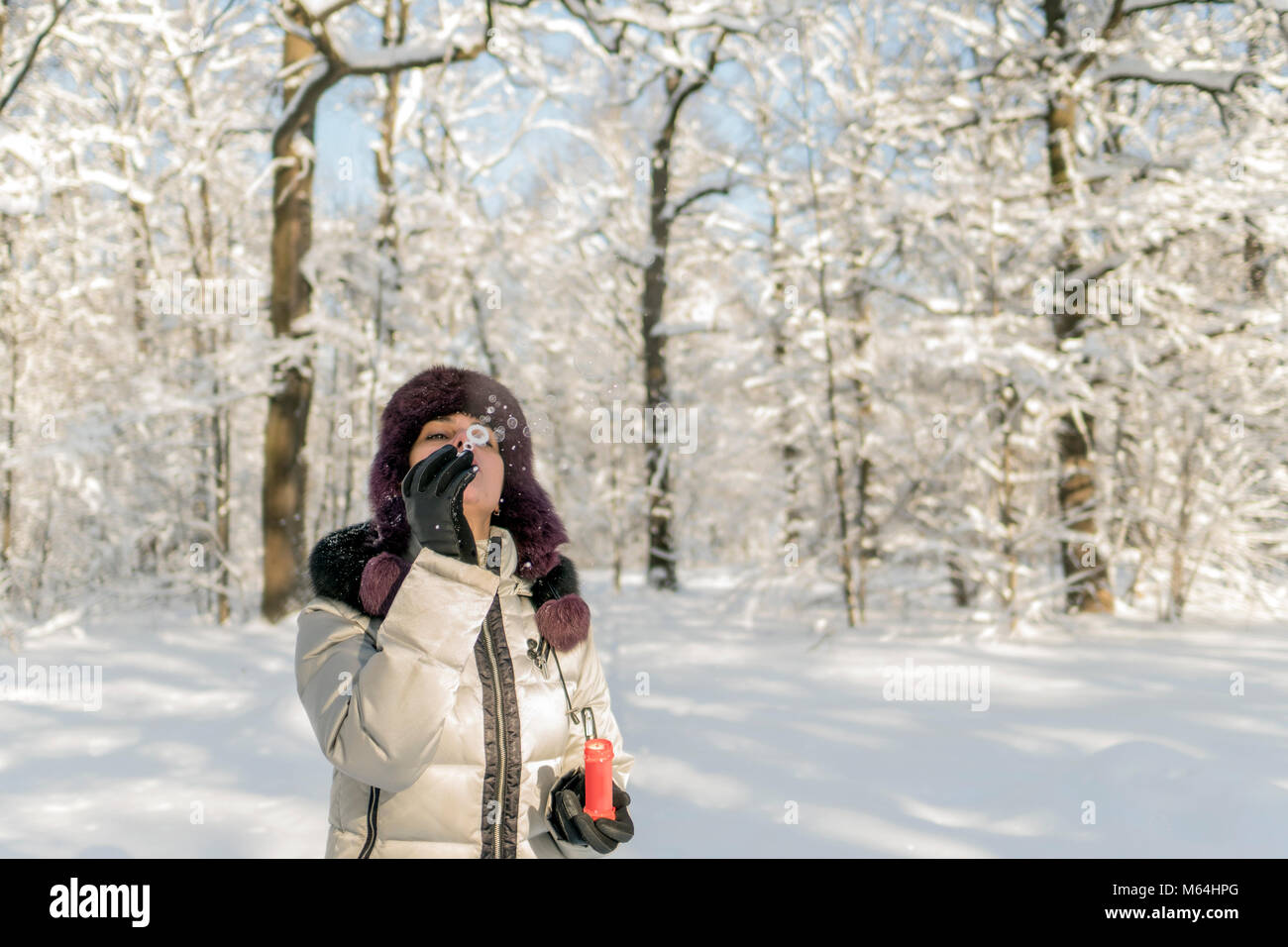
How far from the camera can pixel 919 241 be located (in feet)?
33.0

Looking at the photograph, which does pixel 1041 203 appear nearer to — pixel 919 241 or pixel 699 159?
pixel 919 241

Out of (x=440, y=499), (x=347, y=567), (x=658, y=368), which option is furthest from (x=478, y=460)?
(x=658, y=368)

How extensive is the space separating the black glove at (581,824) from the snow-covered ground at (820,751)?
96.0 inches

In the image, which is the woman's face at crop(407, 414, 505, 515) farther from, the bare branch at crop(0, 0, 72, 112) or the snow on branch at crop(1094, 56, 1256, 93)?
the snow on branch at crop(1094, 56, 1256, 93)

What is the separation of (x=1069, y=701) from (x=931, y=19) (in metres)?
9.47

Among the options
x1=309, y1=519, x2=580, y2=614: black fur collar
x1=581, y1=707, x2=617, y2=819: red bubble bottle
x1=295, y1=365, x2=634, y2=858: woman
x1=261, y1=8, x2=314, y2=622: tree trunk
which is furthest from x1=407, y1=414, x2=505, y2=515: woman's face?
x1=261, y1=8, x2=314, y2=622: tree trunk

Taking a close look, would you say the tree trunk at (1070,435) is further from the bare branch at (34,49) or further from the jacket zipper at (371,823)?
the bare branch at (34,49)

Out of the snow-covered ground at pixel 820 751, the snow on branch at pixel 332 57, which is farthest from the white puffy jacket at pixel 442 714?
the snow on branch at pixel 332 57

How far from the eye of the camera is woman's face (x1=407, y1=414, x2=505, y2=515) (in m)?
1.61

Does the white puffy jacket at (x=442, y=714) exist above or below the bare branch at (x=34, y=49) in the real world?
below

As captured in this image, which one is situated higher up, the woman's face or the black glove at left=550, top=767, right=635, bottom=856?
the woman's face

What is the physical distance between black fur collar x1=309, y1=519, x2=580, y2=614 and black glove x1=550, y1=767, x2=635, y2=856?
15.9 inches

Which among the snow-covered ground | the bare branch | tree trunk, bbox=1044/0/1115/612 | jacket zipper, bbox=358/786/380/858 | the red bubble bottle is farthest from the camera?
tree trunk, bbox=1044/0/1115/612

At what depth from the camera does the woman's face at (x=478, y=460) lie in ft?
5.29
